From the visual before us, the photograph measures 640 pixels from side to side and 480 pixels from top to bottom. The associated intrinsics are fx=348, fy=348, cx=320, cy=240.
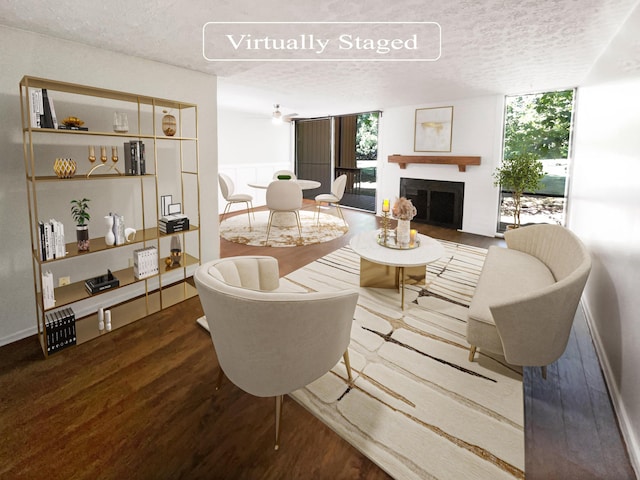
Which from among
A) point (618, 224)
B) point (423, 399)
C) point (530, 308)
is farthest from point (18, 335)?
point (618, 224)

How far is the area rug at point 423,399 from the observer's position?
1613mm

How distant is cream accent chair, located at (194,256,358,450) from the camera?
1.46 m

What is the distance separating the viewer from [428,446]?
5.50 ft

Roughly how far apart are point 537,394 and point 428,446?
2.81 ft

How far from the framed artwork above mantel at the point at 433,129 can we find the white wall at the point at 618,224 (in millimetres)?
2762

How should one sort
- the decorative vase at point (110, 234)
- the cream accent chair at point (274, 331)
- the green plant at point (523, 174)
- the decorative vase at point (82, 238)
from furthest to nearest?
1. the green plant at point (523, 174)
2. the decorative vase at point (110, 234)
3. the decorative vase at point (82, 238)
4. the cream accent chair at point (274, 331)

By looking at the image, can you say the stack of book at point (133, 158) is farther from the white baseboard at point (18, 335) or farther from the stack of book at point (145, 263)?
the white baseboard at point (18, 335)

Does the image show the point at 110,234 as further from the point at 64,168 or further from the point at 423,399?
the point at 423,399

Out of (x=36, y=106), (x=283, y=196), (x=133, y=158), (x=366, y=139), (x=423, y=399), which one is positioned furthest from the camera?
(x=366, y=139)

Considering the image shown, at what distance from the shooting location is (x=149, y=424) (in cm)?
181

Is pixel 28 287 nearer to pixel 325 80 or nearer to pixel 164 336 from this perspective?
pixel 164 336

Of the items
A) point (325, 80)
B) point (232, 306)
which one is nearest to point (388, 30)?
point (325, 80)

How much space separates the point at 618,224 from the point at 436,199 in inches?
175

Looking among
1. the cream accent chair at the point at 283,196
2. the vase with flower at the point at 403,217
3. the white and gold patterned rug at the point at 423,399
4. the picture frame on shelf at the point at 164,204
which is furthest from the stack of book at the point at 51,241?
the cream accent chair at the point at 283,196
